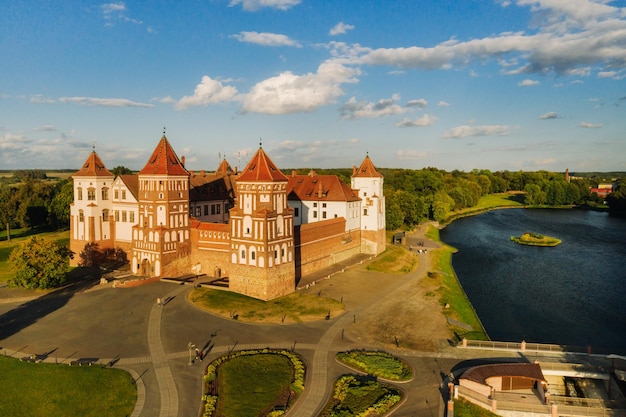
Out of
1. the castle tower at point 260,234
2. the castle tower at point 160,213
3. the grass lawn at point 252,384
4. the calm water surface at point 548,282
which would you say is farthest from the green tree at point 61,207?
the calm water surface at point 548,282

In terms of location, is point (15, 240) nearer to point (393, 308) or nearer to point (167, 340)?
point (167, 340)

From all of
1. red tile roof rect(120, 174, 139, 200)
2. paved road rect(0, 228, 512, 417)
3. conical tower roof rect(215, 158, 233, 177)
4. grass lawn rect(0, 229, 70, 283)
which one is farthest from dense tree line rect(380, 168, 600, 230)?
grass lawn rect(0, 229, 70, 283)

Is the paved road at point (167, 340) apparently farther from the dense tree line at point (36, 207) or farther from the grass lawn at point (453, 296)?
the dense tree line at point (36, 207)

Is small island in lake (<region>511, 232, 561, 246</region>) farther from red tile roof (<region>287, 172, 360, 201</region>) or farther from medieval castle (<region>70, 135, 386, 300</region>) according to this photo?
red tile roof (<region>287, 172, 360, 201</region>)

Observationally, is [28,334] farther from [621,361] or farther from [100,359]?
[621,361]

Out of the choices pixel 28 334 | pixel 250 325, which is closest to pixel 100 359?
pixel 28 334

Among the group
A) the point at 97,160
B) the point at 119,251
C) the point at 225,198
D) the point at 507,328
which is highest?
the point at 97,160
